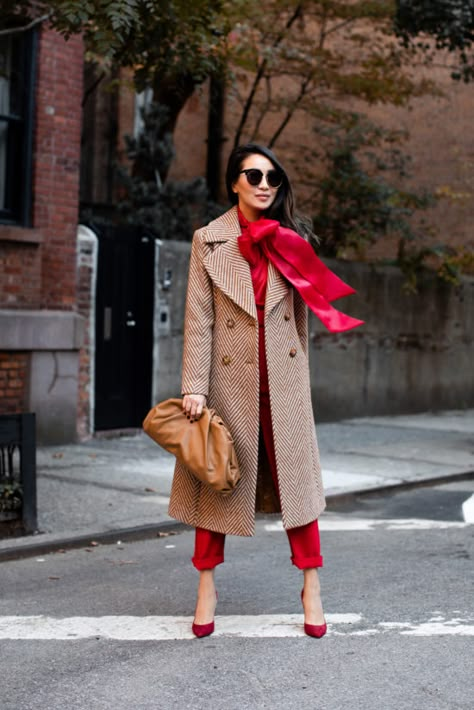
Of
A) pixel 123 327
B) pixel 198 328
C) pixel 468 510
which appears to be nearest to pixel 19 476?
pixel 198 328

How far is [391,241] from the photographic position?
71.8 ft

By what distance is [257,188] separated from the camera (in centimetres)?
495

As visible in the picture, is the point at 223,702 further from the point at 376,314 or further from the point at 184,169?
the point at 184,169

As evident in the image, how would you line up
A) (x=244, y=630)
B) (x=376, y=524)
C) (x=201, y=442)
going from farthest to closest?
1. (x=376, y=524)
2. (x=244, y=630)
3. (x=201, y=442)

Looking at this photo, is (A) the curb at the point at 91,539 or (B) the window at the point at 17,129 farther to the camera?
(B) the window at the point at 17,129

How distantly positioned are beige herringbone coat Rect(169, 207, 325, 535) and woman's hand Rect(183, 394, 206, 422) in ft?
0.11

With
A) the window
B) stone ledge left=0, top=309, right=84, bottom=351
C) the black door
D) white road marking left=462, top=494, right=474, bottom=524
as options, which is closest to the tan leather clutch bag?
white road marking left=462, top=494, right=474, bottom=524

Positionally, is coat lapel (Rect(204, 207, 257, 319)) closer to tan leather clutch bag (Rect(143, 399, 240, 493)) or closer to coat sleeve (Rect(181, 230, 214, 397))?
coat sleeve (Rect(181, 230, 214, 397))

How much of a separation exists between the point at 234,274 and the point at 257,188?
388 millimetres

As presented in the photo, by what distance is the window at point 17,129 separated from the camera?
11.4 metres

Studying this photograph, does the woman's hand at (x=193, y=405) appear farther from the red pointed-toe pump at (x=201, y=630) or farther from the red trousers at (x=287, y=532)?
the red pointed-toe pump at (x=201, y=630)

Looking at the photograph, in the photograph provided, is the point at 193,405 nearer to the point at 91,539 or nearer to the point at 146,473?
the point at 91,539

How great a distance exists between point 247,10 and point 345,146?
129 inches

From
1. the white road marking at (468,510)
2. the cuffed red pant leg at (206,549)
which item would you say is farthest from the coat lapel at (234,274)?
the white road marking at (468,510)
